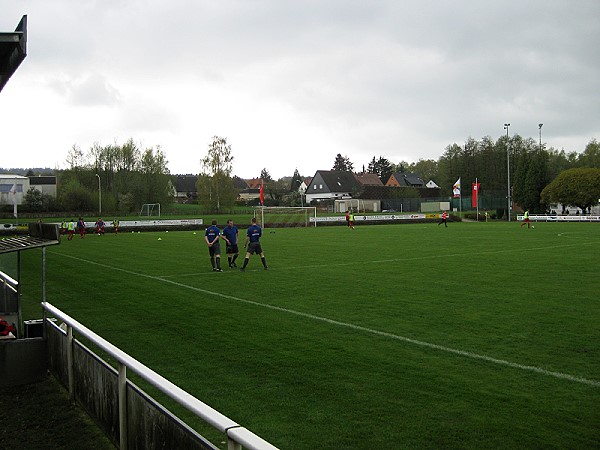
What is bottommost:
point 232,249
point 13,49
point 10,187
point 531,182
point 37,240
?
point 232,249

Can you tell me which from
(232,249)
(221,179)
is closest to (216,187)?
(221,179)

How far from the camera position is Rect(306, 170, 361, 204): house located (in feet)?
398

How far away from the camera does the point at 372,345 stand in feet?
30.3

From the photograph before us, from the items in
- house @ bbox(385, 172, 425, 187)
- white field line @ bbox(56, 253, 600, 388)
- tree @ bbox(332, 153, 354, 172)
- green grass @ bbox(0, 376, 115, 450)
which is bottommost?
green grass @ bbox(0, 376, 115, 450)

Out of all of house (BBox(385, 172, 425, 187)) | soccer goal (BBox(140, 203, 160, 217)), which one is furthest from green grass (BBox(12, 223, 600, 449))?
house (BBox(385, 172, 425, 187))

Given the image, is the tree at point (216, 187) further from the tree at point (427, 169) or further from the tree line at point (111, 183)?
the tree at point (427, 169)

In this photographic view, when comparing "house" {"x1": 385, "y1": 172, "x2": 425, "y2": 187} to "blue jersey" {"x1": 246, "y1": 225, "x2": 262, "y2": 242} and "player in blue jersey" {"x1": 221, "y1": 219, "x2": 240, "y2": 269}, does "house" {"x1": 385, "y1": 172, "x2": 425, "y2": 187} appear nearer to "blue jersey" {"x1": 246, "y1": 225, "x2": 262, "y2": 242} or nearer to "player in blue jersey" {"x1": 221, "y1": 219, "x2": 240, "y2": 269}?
"player in blue jersey" {"x1": 221, "y1": 219, "x2": 240, "y2": 269}

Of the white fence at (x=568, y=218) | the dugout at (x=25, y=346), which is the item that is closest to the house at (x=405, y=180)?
the white fence at (x=568, y=218)

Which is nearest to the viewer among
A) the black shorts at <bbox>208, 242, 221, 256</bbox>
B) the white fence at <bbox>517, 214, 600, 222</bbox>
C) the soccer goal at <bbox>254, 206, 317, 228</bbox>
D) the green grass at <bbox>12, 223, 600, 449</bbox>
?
the green grass at <bbox>12, 223, 600, 449</bbox>

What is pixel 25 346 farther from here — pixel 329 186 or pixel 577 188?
pixel 329 186

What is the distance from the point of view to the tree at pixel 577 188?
73.3m

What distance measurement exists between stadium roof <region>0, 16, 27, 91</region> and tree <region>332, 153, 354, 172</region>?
162 m

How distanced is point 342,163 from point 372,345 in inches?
6255

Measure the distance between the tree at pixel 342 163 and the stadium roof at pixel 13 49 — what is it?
16152 centimetres
